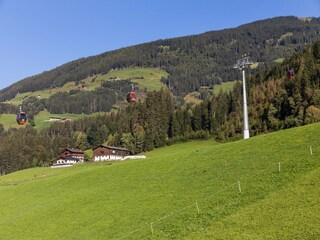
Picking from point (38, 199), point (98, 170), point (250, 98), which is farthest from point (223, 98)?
point (38, 199)

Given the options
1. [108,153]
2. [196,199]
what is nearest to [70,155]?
[108,153]

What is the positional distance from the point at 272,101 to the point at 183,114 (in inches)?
1921

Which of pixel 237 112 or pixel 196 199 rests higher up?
pixel 196 199

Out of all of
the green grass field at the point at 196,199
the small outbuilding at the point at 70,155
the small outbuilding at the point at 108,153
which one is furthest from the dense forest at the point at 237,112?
the green grass field at the point at 196,199

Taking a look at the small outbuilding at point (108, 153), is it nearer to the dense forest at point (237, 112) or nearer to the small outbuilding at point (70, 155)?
the dense forest at point (237, 112)

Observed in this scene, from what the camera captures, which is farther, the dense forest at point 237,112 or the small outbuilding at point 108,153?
the small outbuilding at point 108,153

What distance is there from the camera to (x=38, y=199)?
6481cm

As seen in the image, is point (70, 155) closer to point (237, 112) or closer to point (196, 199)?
point (237, 112)

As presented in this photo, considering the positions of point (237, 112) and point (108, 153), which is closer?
point (108, 153)

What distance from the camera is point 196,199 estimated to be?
4153cm

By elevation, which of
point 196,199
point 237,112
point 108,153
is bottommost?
point 108,153

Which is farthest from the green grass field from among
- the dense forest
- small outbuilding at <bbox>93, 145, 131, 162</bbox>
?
small outbuilding at <bbox>93, 145, 131, 162</bbox>

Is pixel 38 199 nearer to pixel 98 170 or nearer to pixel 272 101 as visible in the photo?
pixel 98 170

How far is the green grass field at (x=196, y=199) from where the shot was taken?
104ft
